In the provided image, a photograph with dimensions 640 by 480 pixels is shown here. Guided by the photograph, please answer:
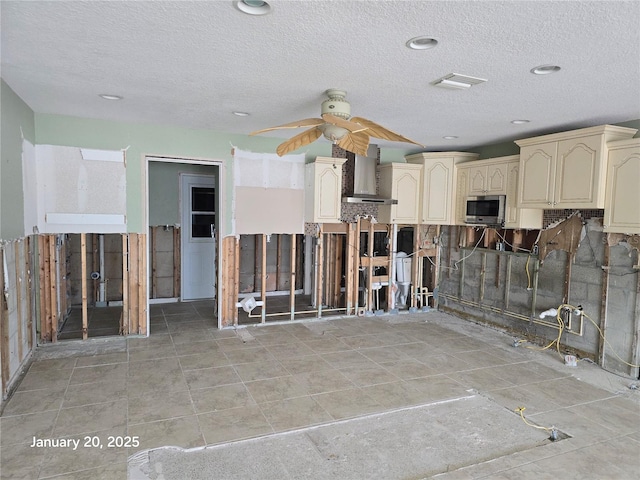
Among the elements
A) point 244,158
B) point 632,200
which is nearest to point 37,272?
point 244,158

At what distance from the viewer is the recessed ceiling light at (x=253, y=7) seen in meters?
2.04

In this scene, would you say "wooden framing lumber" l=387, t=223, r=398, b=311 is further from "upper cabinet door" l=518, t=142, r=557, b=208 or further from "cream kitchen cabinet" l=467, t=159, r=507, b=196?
"upper cabinet door" l=518, t=142, r=557, b=208

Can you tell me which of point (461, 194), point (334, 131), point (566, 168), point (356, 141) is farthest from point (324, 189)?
point (566, 168)

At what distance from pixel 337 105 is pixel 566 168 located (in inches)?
106

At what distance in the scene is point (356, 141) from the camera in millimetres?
3576

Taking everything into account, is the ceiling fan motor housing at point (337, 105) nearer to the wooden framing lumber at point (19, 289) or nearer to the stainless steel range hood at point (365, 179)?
the stainless steel range hood at point (365, 179)

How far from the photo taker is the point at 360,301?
21.7ft

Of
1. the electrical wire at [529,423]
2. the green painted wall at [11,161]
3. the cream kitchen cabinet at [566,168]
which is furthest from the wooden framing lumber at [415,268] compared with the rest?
the green painted wall at [11,161]

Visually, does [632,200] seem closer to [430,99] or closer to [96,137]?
[430,99]

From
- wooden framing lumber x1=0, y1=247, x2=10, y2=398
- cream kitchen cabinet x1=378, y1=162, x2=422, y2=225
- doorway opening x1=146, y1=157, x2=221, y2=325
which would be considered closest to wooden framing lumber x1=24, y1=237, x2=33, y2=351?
wooden framing lumber x1=0, y1=247, x2=10, y2=398

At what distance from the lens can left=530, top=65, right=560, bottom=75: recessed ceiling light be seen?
2795 mm

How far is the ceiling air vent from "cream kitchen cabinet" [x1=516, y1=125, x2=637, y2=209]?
5.67 ft

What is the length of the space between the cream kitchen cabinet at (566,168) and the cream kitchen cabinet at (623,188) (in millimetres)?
66

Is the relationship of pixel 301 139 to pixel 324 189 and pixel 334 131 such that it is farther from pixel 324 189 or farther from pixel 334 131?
pixel 324 189
